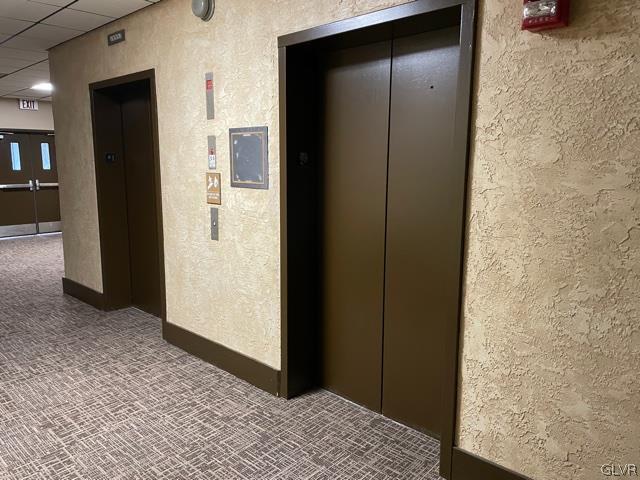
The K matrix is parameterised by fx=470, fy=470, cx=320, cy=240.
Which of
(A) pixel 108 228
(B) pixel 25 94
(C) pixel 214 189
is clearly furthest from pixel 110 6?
(B) pixel 25 94

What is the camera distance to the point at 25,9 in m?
3.87

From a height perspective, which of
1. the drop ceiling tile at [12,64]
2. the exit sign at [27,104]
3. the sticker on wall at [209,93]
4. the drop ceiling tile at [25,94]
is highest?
the drop ceiling tile at [25,94]

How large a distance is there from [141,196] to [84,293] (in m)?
1.42

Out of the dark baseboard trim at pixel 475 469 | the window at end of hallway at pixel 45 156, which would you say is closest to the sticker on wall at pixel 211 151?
the dark baseboard trim at pixel 475 469

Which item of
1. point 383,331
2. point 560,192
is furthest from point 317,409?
point 560,192

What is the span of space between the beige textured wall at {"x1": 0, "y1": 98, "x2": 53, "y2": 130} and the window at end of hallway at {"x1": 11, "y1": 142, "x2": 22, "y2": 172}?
0.39 metres

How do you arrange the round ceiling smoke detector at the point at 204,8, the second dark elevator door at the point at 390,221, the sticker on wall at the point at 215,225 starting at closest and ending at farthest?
the second dark elevator door at the point at 390,221, the round ceiling smoke detector at the point at 204,8, the sticker on wall at the point at 215,225

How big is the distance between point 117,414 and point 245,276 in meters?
1.19

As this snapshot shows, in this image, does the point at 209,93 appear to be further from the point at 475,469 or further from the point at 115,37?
the point at 475,469

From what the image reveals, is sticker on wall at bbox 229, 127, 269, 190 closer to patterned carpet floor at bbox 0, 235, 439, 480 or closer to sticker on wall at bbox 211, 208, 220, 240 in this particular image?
sticker on wall at bbox 211, 208, 220, 240

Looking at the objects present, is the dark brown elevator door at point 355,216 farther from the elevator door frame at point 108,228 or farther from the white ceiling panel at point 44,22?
the white ceiling panel at point 44,22

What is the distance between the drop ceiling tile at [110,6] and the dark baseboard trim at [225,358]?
2652 mm

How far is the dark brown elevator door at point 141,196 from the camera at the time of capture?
4.72 m

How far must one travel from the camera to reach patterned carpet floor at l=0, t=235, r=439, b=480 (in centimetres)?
246
